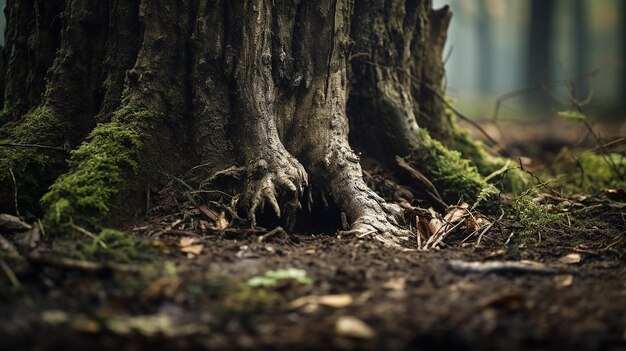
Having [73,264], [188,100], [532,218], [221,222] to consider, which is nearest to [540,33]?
[532,218]

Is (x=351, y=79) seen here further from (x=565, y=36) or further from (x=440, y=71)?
(x=565, y=36)

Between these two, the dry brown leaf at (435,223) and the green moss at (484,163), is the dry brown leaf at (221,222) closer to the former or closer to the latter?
the dry brown leaf at (435,223)

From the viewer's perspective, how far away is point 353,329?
5.83ft

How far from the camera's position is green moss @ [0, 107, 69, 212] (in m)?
3.26

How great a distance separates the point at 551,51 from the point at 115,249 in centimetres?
1938

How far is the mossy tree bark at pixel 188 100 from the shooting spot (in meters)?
3.33

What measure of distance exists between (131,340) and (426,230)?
2360 millimetres

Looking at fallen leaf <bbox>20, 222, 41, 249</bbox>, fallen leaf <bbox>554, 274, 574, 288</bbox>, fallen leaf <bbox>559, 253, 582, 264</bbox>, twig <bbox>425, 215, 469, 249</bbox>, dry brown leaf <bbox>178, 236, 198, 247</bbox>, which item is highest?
fallen leaf <bbox>20, 222, 41, 249</bbox>

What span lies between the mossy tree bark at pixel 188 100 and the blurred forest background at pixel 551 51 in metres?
2.04

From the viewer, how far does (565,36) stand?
28.9 metres

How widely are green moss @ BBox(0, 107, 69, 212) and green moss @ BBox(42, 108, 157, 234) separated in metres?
0.26

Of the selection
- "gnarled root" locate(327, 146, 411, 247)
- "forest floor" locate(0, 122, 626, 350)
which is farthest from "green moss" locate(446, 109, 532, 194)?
"forest floor" locate(0, 122, 626, 350)

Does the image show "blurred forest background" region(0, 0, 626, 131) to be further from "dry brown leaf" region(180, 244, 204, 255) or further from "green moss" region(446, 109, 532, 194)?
"dry brown leaf" region(180, 244, 204, 255)

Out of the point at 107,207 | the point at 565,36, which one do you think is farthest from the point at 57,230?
the point at 565,36
